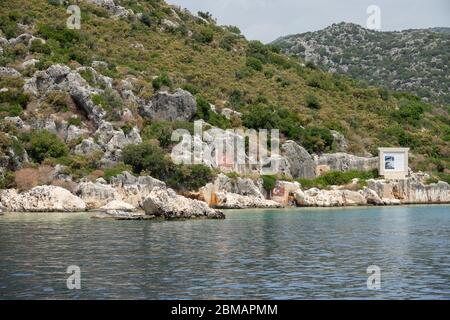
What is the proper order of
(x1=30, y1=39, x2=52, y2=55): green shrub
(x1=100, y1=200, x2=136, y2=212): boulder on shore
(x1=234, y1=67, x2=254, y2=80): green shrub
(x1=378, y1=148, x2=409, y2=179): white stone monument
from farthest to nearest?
(x1=234, y1=67, x2=254, y2=80): green shrub
(x1=30, y1=39, x2=52, y2=55): green shrub
(x1=378, y1=148, x2=409, y2=179): white stone monument
(x1=100, y1=200, x2=136, y2=212): boulder on shore

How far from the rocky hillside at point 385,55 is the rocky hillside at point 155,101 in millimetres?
28395

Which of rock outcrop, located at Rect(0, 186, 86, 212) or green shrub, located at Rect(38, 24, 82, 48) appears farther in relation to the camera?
green shrub, located at Rect(38, 24, 82, 48)

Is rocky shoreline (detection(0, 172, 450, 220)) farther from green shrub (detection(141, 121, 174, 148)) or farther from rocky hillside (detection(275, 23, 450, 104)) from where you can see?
rocky hillside (detection(275, 23, 450, 104))

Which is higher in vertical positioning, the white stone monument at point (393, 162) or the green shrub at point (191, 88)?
the green shrub at point (191, 88)

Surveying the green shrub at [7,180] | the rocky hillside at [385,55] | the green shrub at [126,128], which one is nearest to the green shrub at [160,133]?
the green shrub at [126,128]

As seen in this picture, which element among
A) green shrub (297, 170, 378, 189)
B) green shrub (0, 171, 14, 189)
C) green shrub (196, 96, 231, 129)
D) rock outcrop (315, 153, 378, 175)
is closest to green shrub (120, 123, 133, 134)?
green shrub (196, 96, 231, 129)

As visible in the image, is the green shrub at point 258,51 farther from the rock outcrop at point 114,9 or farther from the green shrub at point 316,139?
the green shrub at point 316,139

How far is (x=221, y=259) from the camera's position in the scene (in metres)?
27.2

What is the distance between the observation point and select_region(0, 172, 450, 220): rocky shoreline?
48312 millimetres

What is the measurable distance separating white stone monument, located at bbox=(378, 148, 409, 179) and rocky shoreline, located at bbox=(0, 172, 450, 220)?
1840 millimetres

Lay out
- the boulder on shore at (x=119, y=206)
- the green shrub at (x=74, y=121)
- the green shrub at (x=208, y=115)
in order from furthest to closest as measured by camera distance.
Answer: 1. the green shrub at (x=208, y=115)
2. the green shrub at (x=74, y=121)
3. the boulder on shore at (x=119, y=206)

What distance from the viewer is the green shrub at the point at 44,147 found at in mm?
64562

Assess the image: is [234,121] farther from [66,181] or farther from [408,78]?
[408,78]

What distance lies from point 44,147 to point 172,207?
2220 centimetres
